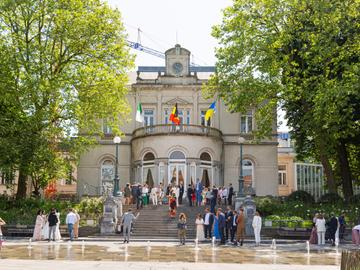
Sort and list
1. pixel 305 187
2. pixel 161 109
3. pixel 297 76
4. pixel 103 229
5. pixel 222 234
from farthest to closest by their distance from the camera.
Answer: pixel 305 187, pixel 161 109, pixel 297 76, pixel 103 229, pixel 222 234

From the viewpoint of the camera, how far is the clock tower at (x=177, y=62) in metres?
42.7

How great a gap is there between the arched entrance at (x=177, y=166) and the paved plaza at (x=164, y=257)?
Answer: 1612 centimetres

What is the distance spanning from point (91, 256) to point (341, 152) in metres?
21.7

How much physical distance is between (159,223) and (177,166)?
1128cm

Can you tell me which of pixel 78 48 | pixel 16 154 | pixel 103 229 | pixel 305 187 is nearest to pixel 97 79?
pixel 78 48

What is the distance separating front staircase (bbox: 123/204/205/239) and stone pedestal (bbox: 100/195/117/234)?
46.5 inches

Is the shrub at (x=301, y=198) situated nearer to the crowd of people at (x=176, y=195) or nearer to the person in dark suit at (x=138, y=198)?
the crowd of people at (x=176, y=195)

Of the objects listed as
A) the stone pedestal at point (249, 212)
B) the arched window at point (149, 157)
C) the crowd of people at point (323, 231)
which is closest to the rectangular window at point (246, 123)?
the arched window at point (149, 157)

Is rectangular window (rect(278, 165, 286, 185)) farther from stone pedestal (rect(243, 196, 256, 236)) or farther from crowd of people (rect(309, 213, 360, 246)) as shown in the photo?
crowd of people (rect(309, 213, 360, 246))

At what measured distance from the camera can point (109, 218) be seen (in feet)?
86.6

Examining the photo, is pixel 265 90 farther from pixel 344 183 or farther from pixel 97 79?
pixel 97 79

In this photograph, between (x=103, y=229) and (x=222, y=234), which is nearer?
(x=222, y=234)

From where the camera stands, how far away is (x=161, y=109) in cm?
4288

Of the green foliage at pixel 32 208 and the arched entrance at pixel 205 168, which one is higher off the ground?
the arched entrance at pixel 205 168
